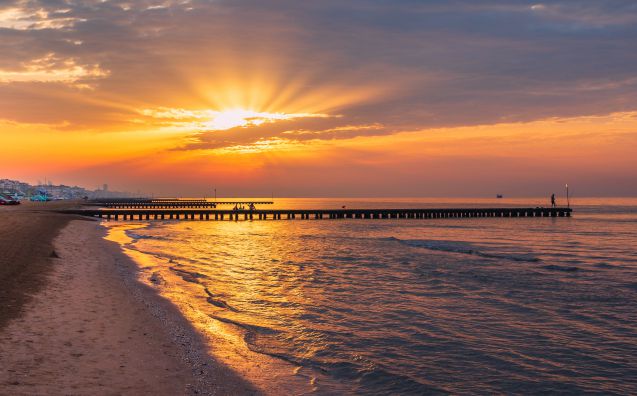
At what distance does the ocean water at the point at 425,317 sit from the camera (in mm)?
9625

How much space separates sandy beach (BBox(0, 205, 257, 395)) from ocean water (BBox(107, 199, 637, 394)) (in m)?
1.11

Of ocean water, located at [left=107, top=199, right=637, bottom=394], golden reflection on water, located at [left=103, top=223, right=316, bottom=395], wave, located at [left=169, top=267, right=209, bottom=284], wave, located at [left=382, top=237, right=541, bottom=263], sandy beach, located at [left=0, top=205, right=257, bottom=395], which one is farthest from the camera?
wave, located at [left=382, top=237, right=541, bottom=263]

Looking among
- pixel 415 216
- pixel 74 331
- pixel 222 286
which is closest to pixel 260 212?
pixel 415 216

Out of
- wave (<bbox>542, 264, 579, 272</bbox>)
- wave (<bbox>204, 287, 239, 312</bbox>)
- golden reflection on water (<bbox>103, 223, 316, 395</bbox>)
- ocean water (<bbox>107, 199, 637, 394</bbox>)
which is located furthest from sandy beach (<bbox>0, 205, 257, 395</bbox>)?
wave (<bbox>542, 264, 579, 272</bbox>)

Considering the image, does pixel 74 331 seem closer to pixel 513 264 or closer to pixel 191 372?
pixel 191 372

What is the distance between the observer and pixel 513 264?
28062mm

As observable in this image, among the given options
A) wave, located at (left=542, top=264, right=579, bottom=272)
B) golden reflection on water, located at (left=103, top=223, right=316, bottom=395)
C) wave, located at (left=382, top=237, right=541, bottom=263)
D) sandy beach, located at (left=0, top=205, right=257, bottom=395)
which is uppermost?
sandy beach, located at (left=0, top=205, right=257, bottom=395)

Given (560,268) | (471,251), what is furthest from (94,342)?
(471,251)

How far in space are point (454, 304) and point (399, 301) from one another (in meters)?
1.91

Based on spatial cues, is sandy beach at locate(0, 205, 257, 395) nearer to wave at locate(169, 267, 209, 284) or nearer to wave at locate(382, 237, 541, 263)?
wave at locate(169, 267, 209, 284)

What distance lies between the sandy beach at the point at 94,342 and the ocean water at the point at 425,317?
3.65ft

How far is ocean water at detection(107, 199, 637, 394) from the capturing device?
9.62 metres

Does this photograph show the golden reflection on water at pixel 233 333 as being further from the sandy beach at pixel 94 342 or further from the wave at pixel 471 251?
the wave at pixel 471 251

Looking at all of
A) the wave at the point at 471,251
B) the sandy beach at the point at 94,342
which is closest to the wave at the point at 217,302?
the sandy beach at the point at 94,342
